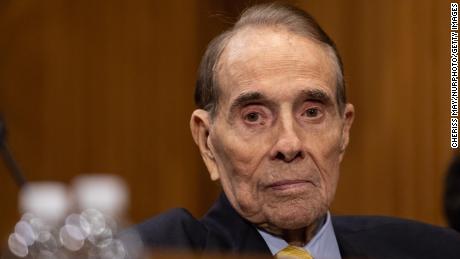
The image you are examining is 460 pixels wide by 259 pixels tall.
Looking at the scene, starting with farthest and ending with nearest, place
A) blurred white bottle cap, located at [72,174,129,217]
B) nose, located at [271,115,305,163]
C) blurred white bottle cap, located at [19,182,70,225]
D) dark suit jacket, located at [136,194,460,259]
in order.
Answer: dark suit jacket, located at [136,194,460,259]
nose, located at [271,115,305,163]
blurred white bottle cap, located at [72,174,129,217]
blurred white bottle cap, located at [19,182,70,225]

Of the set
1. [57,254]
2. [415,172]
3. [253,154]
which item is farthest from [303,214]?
[415,172]

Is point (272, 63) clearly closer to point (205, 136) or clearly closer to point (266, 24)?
point (266, 24)

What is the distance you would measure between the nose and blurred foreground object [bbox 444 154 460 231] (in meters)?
0.71

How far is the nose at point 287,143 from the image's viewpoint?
181 cm

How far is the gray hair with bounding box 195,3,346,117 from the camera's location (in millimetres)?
1944

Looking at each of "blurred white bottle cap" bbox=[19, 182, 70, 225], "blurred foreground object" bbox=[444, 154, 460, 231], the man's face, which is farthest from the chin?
"blurred foreground object" bbox=[444, 154, 460, 231]

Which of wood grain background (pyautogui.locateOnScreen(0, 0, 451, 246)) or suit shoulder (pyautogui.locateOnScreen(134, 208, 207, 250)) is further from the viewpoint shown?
wood grain background (pyautogui.locateOnScreen(0, 0, 451, 246))

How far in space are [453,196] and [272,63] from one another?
2.63 ft

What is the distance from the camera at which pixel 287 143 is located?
1817mm

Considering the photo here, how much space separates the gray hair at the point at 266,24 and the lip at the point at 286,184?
0.21m

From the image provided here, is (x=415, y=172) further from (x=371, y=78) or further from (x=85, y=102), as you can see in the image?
(x=85, y=102)

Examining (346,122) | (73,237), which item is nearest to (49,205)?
(73,237)

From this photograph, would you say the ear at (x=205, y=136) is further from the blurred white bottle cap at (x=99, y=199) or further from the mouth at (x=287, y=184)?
the blurred white bottle cap at (x=99, y=199)

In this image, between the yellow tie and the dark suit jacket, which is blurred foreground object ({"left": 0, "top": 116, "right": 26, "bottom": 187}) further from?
the yellow tie
